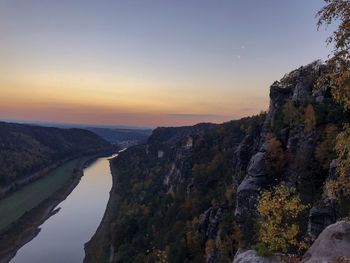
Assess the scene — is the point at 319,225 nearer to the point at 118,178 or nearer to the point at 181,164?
the point at 181,164

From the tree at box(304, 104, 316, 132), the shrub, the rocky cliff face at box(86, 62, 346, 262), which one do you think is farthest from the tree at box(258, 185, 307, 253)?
the shrub

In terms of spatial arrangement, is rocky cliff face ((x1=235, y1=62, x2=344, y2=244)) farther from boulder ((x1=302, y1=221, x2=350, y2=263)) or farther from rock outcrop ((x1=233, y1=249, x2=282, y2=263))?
boulder ((x1=302, y1=221, x2=350, y2=263))

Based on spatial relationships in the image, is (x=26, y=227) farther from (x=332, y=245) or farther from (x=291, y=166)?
(x=332, y=245)

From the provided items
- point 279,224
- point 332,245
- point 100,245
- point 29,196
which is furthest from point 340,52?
point 29,196

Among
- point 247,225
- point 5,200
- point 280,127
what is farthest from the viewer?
point 5,200

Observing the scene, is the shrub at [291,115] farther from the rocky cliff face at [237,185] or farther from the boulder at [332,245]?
the boulder at [332,245]

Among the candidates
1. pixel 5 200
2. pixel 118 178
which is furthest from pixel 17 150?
pixel 5 200
